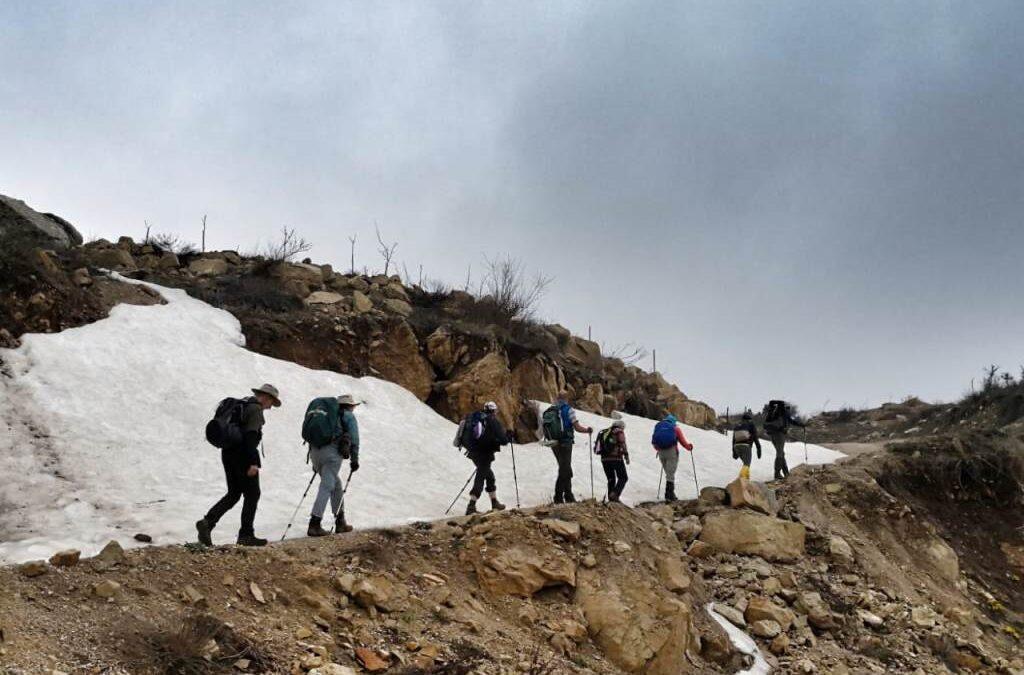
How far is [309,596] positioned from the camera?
6.81 m

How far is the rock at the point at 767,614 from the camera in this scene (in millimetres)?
10570

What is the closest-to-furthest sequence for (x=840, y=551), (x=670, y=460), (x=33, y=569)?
(x=33, y=569) → (x=840, y=551) → (x=670, y=460)

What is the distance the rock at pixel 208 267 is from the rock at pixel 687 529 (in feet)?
51.9

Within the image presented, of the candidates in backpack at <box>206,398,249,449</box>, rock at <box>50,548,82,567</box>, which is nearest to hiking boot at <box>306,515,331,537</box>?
backpack at <box>206,398,249,449</box>

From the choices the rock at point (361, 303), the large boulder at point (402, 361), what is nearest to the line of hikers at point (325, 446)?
the large boulder at point (402, 361)

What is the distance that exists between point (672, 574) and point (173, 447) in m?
8.44

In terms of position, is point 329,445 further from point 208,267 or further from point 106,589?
point 208,267

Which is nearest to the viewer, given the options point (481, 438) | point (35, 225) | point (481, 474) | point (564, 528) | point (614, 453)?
point (564, 528)

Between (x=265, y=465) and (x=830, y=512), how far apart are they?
11888 mm

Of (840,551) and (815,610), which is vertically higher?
(840,551)

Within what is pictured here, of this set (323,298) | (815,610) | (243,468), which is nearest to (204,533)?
(243,468)

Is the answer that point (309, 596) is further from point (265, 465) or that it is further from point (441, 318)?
point (441, 318)

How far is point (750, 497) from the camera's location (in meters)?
13.6

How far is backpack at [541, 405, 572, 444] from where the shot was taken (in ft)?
39.8
